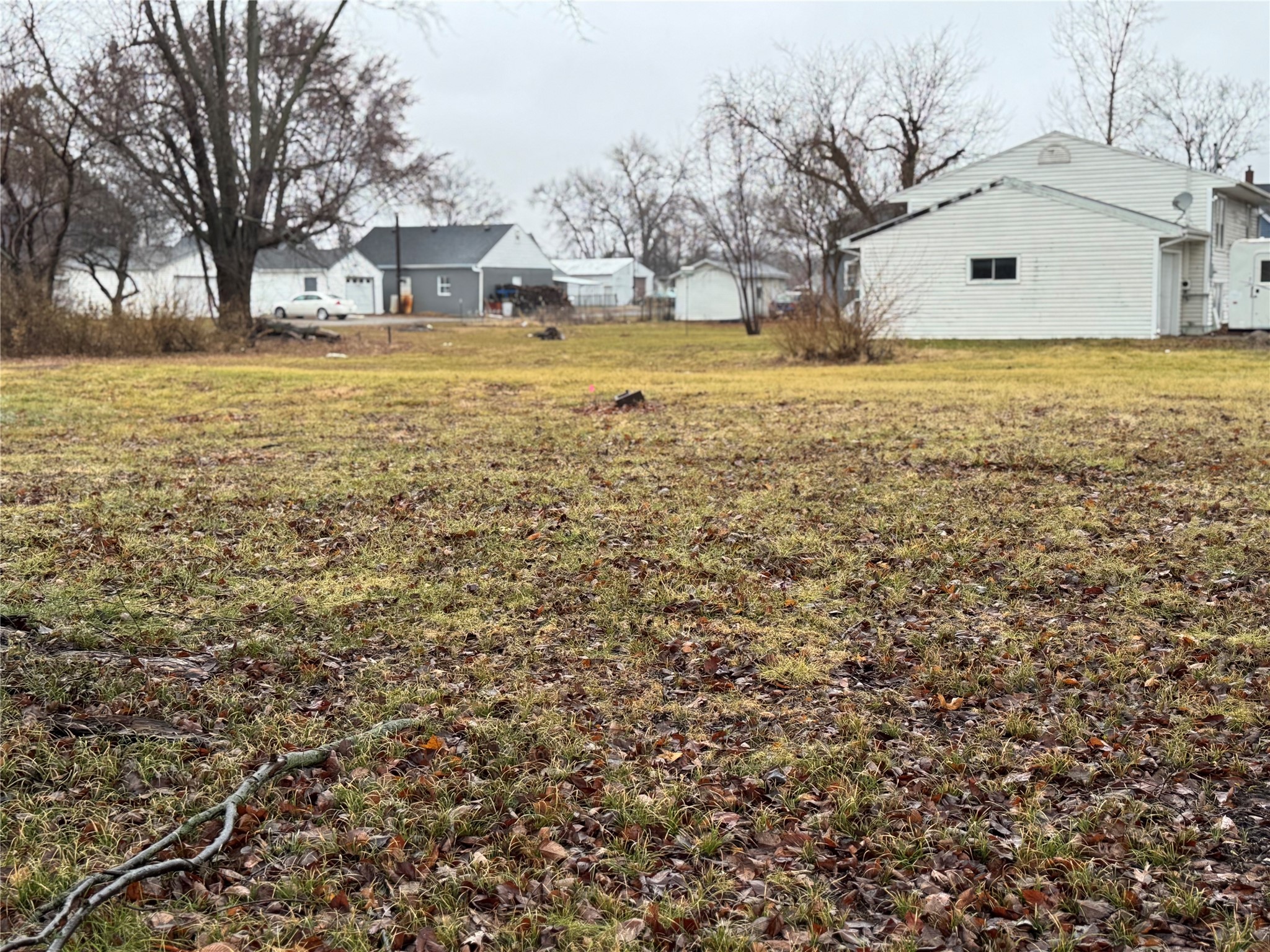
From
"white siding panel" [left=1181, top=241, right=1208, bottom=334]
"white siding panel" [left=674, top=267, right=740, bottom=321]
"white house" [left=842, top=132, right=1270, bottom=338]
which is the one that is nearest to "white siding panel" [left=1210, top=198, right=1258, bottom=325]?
"white house" [left=842, top=132, right=1270, bottom=338]

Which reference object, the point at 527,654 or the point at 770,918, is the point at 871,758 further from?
the point at 527,654

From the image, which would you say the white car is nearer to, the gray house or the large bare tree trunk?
the gray house

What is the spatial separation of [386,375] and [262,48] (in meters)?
15.6

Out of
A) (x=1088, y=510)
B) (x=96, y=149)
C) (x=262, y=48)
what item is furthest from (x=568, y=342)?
(x=1088, y=510)

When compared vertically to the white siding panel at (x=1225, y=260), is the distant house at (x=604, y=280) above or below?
above

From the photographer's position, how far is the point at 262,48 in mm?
30047

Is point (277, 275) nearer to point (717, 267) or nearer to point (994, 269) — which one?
point (717, 267)

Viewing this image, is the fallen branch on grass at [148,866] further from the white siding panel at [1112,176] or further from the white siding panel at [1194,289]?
the white siding panel at [1194,289]

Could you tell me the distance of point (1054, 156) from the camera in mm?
28906

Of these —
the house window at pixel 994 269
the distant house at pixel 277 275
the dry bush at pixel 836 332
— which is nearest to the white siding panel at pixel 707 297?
the distant house at pixel 277 275

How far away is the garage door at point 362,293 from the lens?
57906mm

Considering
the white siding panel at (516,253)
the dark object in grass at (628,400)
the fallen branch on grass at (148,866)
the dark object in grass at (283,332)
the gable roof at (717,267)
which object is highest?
the white siding panel at (516,253)

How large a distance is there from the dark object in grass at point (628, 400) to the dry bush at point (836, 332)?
8.55 m

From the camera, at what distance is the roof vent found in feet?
94.4
